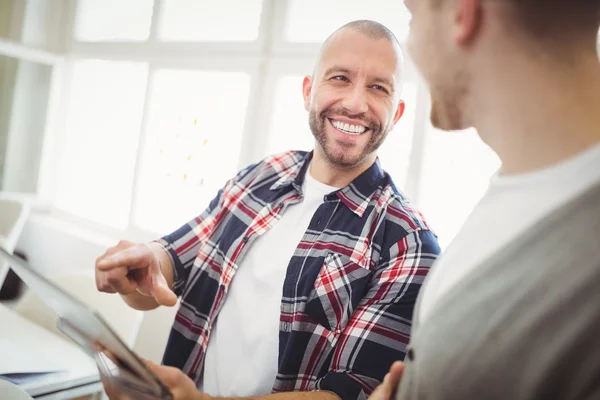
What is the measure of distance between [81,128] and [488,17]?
11.6 ft

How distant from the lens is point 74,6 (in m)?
3.40

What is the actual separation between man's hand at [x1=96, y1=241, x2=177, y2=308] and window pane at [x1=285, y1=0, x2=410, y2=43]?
1400 millimetres

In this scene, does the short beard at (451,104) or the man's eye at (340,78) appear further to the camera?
the man's eye at (340,78)

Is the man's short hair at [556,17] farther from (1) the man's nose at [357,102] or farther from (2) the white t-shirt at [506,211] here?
(1) the man's nose at [357,102]

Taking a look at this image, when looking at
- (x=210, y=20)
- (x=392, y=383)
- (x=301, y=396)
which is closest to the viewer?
(x=392, y=383)

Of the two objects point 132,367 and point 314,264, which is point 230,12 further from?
point 132,367

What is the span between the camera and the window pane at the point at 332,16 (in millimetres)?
1909

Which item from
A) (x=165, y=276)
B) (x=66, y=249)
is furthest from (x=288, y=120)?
(x=66, y=249)

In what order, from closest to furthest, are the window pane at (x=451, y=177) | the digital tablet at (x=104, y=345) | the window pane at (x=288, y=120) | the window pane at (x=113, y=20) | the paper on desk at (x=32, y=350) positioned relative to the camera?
the digital tablet at (x=104, y=345) → the paper on desk at (x=32, y=350) → the window pane at (x=451, y=177) → the window pane at (x=288, y=120) → the window pane at (x=113, y=20)

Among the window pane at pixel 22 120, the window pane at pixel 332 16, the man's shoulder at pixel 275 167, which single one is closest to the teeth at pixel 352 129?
the man's shoulder at pixel 275 167

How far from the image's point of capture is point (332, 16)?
214cm

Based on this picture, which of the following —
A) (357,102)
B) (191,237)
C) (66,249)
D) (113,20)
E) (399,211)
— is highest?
(113,20)

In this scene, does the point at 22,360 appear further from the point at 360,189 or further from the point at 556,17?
the point at 556,17

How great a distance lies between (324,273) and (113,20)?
297cm
